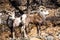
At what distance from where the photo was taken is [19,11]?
8.98 metres

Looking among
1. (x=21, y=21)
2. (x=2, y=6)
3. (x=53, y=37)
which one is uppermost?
(x=2, y=6)

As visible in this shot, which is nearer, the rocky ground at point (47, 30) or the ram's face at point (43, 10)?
the rocky ground at point (47, 30)

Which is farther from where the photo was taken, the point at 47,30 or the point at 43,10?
the point at 43,10

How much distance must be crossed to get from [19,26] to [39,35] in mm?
905

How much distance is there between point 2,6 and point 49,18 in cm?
209

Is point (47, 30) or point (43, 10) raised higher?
point (43, 10)

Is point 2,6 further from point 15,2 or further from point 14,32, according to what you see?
point 14,32

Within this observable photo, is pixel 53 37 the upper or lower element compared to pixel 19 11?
lower

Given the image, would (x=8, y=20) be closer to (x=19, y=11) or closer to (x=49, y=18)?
(x=19, y=11)

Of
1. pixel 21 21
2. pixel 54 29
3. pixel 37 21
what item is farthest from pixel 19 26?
pixel 54 29

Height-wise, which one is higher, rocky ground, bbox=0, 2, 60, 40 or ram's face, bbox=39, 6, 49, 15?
ram's face, bbox=39, 6, 49, 15

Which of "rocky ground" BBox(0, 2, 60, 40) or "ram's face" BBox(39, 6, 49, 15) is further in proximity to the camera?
"ram's face" BBox(39, 6, 49, 15)

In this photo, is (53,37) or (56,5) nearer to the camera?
(53,37)

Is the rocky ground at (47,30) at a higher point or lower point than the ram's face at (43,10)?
lower
